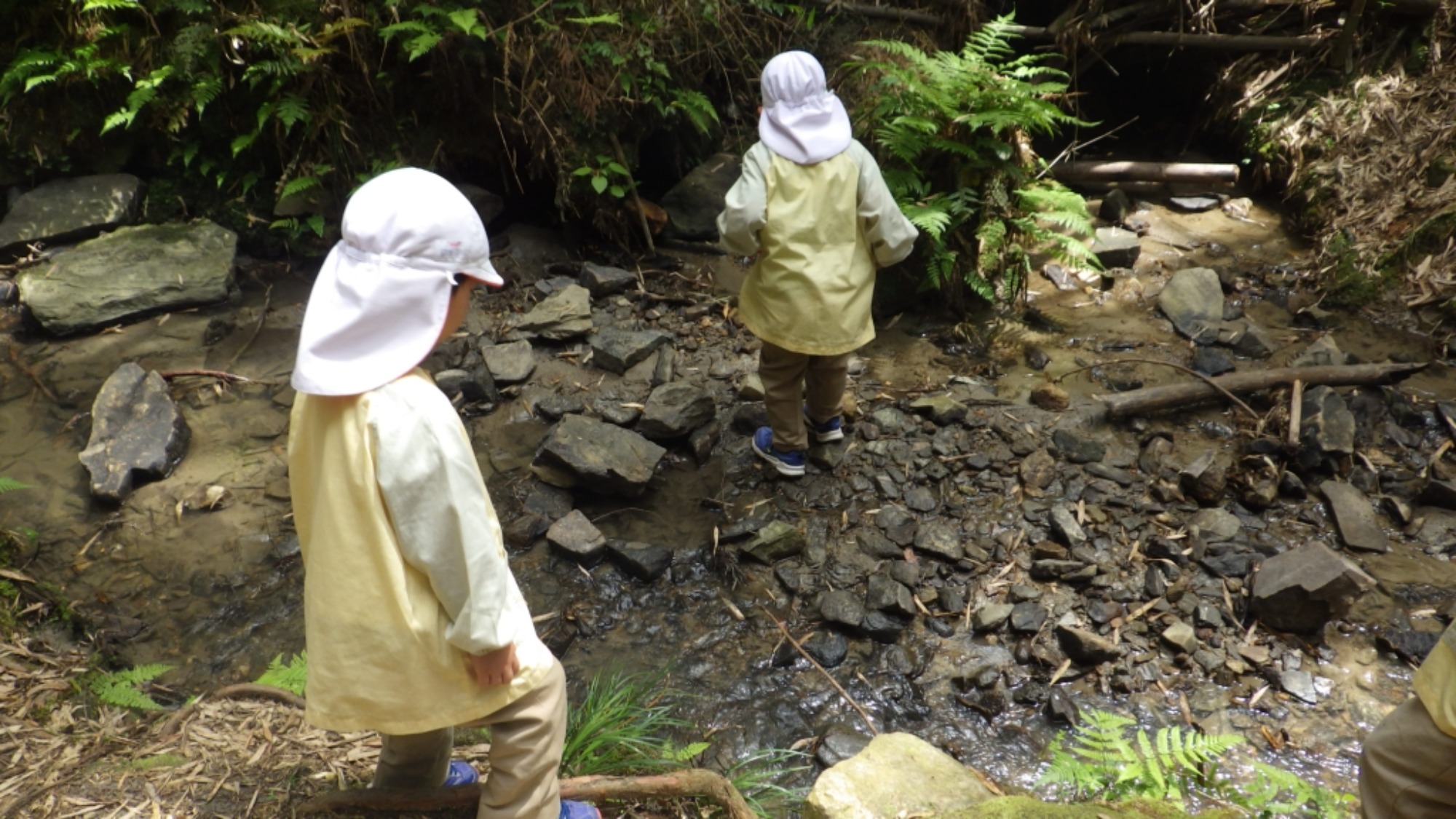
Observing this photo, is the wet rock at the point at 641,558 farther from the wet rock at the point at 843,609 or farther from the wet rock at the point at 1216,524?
the wet rock at the point at 1216,524

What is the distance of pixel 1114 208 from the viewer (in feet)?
25.3

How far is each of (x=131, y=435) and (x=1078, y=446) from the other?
18.6 feet

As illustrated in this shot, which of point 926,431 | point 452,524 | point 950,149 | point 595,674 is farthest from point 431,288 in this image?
point 950,149

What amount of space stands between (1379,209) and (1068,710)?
17.9 feet

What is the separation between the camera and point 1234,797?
3.31 m

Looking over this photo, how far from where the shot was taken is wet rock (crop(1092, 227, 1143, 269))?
23.1ft

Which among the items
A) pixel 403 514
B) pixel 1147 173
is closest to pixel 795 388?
pixel 403 514

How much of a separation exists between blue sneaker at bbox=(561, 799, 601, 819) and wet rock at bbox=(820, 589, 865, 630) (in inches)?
72.7

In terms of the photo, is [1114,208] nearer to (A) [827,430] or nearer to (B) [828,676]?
(A) [827,430]

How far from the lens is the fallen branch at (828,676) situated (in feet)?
13.0

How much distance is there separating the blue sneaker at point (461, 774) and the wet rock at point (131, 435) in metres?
3.19

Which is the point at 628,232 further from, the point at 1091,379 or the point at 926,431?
the point at 1091,379

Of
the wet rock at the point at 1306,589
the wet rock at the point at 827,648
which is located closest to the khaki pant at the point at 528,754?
the wet rock at the point at 827,648

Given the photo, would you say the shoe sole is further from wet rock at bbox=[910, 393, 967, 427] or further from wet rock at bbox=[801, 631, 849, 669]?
wet rock at bbox=[801, 631, 849, 669]
